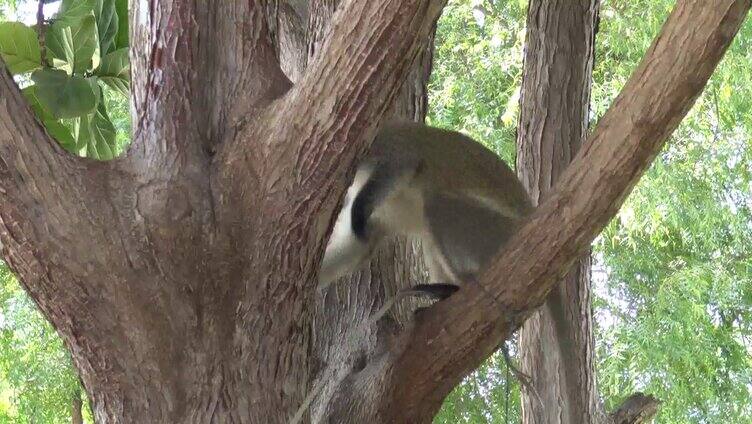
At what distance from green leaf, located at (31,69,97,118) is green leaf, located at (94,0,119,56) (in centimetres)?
17

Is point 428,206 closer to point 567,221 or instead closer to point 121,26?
point 567,221

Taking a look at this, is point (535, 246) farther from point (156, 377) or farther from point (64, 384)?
point (64, 384)

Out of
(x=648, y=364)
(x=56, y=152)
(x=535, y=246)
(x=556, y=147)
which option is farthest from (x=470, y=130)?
(x=56, y=152)

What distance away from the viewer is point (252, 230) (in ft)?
5.47

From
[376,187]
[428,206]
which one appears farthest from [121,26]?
[428,206]

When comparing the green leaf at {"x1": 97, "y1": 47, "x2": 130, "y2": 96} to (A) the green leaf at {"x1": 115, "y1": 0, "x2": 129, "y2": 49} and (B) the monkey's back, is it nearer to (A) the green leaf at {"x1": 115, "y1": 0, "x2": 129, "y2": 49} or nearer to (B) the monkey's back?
(A) the green leaf at {"x1": 115, "y1": 0, "x2": 129, "y2": 49}

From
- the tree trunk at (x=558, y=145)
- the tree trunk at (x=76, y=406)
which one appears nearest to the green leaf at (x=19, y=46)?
the tree trunk at (x=558, y=145)

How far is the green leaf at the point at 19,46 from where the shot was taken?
1982 millimetres

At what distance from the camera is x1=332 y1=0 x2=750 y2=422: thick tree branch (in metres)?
1.61

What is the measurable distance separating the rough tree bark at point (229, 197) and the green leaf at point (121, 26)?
42 cm

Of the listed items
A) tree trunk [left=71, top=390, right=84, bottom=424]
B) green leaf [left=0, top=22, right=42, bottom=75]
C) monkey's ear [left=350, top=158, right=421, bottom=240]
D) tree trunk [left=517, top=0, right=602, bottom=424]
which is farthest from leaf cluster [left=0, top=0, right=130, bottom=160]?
tree trunk [left=71, top=390, right=84, bottom=424]

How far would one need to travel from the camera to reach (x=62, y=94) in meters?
1.96

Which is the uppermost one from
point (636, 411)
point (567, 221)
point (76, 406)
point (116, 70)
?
point (76, 406)

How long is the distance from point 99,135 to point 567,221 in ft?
4.12
